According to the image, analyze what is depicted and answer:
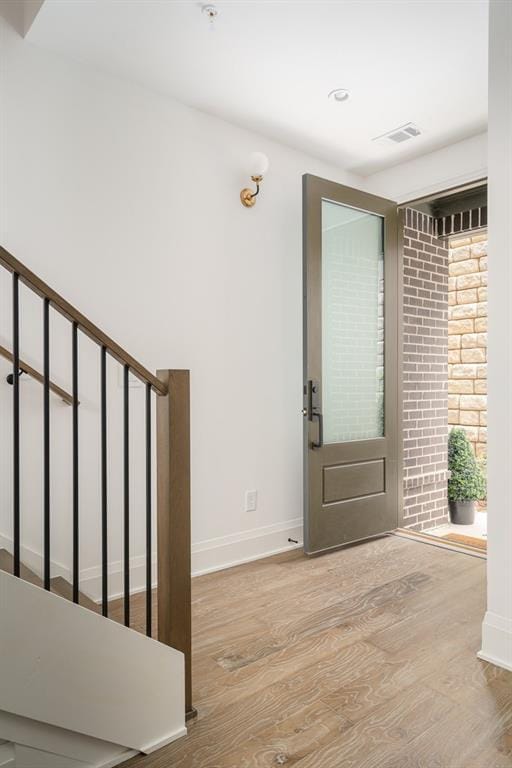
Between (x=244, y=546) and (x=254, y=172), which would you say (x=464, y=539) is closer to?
(x=244, y=546)

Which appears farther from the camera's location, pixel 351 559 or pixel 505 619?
pixel 351 559

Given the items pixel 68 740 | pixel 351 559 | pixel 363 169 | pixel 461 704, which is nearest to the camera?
pixel 68 740

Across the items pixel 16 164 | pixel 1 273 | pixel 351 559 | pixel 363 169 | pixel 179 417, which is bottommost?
pixel 351 559

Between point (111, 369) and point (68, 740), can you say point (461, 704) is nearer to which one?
point (68, 740)

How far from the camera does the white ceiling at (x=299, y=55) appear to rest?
7.13 feet

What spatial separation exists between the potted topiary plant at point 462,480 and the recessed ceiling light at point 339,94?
9.91 ft

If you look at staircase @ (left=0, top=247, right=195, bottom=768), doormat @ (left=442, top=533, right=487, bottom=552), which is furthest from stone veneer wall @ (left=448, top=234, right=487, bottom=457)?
staircase @ (left=0, top=247, right=195, bottom=768)

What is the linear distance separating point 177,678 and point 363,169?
11.5ft

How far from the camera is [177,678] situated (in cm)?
165

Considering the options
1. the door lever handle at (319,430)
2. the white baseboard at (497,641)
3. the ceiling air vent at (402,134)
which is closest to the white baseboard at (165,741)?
the white baseboard at (497,641)

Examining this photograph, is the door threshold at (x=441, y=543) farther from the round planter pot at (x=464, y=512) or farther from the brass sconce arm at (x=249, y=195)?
the brass sconce arm at (x=249, y=195)

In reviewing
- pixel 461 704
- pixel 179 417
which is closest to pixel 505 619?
pixel 461 704

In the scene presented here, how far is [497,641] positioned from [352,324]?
2062 millimetres

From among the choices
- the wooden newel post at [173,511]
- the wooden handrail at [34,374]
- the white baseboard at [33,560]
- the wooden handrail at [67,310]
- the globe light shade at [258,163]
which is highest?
the globe light shade at [258,163]
